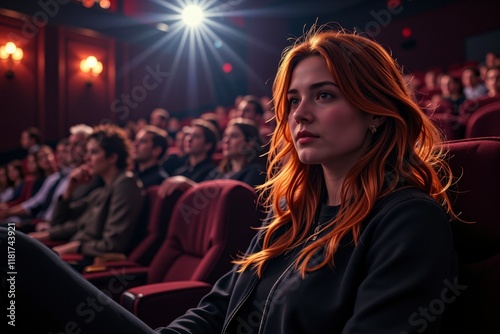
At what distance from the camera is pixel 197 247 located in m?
0.72

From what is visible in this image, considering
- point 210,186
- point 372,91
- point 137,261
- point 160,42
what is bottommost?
point 137,261

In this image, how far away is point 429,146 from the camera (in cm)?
37

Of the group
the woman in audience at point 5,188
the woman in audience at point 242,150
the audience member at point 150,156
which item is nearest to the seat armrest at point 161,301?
the woman in audience at point 242,150

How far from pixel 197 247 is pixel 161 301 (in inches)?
5.9

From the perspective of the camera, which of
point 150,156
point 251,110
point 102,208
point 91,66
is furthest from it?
point 91,66

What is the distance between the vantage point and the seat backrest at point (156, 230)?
33.6 inches

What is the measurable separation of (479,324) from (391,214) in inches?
4.1

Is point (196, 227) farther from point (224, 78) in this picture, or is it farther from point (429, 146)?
point (224, 78)

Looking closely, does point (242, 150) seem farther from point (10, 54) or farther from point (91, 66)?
Answer: point (91, 66)

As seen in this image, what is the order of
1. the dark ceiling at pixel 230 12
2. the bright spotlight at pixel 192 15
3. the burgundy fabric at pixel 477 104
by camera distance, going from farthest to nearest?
the bright spotlight at pixel 192 15 < the dark ceiling at pixel 230 12 < the burgundy fabric at pixel 477 104

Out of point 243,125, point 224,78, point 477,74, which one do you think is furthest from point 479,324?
point 224,78

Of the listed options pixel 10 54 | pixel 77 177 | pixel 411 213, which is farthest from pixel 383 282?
pixel 10 54

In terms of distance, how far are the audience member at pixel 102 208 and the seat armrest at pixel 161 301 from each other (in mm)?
311

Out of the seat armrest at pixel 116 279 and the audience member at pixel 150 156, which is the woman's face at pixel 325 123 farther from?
the audience member at pixel 150 156
